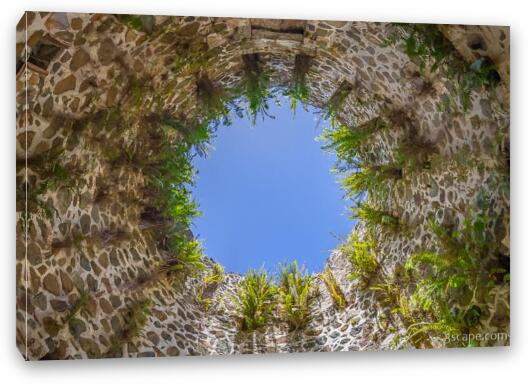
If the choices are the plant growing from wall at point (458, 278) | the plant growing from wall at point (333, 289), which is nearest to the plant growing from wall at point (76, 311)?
the plant growing from wall at point (333, 289)

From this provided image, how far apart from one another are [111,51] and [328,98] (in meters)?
0.85

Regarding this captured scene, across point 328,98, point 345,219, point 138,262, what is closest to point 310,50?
point 328,98

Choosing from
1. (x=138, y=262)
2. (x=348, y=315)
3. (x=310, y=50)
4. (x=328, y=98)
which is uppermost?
(x=310, y=50)

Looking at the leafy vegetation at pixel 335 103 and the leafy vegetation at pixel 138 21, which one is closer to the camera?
the leafy vegetation at pixel 138 21

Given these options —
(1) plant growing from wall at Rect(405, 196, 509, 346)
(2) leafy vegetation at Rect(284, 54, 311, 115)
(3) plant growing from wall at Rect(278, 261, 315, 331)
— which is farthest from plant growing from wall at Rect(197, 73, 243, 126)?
(1) plant growing from wall at Rect(405, 196, 509, 346)

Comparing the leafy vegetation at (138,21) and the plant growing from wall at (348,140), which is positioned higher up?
the leafy vegetation at (138,21)

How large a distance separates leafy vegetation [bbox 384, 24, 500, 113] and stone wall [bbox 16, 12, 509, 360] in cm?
3

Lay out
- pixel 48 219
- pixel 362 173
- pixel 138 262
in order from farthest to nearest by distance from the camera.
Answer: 1. pixel 362 173
2. pixel 138 262
3. pixel 48 219

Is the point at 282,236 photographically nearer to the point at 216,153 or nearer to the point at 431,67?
the point at 216,153

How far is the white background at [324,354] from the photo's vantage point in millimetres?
2211

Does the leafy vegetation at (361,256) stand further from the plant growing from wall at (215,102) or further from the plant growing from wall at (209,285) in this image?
the plant growing from wall at (215,102)

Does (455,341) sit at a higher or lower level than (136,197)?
lower

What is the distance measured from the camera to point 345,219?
2.47 m

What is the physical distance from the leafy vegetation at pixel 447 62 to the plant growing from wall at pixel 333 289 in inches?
31.3
